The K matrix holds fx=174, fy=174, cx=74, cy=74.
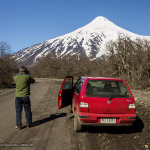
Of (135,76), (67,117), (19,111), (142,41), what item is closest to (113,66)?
(142,41)

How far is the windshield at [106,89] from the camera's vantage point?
Answer: 459 centimetres

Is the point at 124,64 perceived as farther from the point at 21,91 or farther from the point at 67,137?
the point at 67,137

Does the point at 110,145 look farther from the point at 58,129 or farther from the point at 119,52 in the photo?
the point at 119,52

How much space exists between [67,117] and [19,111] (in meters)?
2.05

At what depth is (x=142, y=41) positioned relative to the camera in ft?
73.2

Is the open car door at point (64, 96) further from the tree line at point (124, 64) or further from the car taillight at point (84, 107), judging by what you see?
the tree line at point (124, 64)

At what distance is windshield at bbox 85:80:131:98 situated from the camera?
4.59m

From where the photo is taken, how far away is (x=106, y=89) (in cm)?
497

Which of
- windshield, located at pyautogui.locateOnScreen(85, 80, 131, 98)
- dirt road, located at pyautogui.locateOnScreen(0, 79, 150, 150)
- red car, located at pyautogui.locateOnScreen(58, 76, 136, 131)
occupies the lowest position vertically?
dirt road, located at pyautogui.locateOnScreen(0, 79, 150, 150)

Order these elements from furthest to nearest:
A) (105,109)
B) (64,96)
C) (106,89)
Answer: (64,96), (106,89), (105,109)

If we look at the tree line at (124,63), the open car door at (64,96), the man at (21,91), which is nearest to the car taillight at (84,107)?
the open car door at (64,96)

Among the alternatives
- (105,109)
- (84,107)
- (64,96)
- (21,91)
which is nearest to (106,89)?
(105,109)

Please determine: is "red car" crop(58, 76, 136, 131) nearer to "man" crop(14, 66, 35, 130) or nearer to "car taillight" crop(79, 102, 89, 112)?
"car taillight" crop(79, 102, 89, 112)

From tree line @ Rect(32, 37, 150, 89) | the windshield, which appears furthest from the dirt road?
tree line @ Rect(32, 37, 150, 89)
